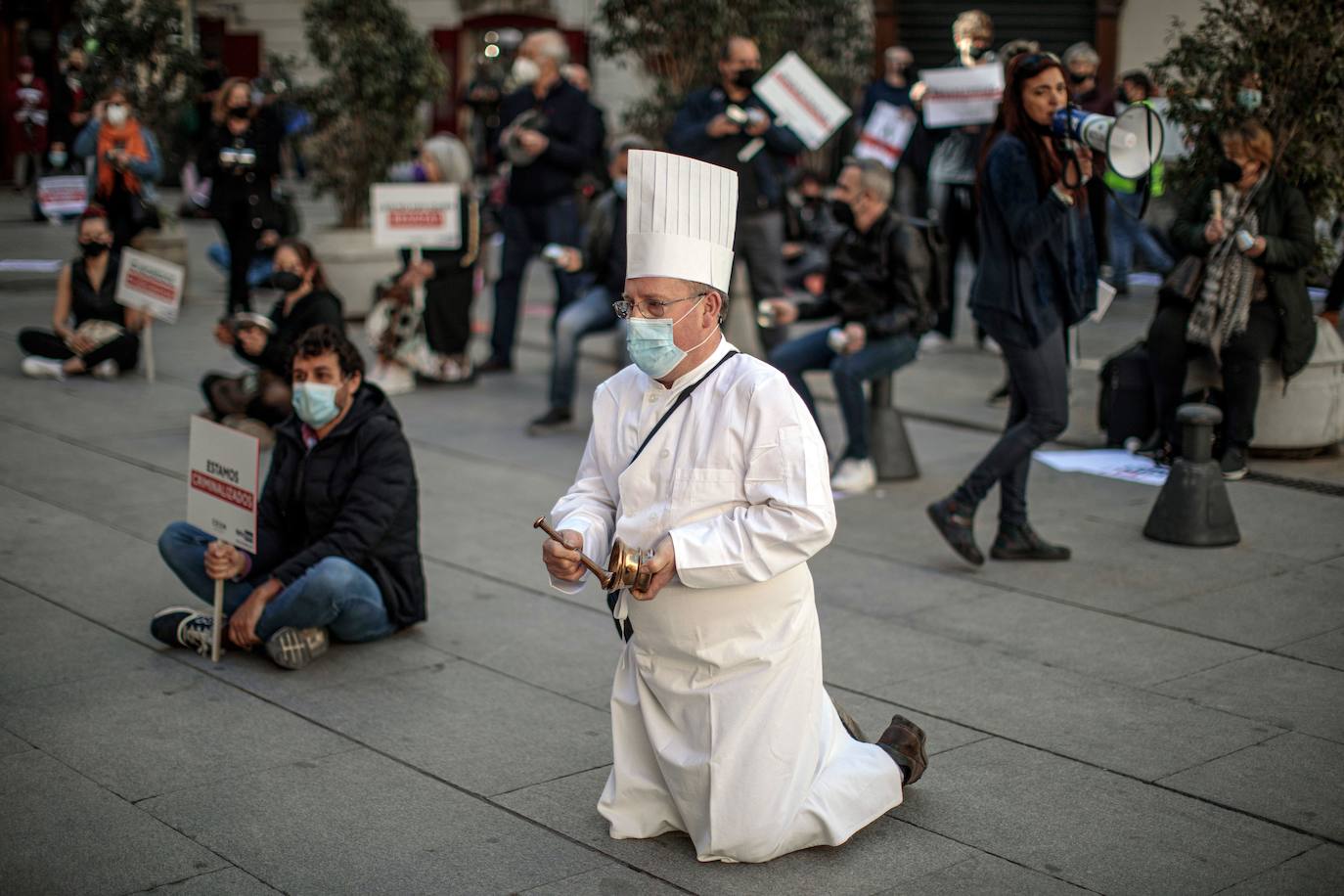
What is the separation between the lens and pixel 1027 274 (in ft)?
20.9

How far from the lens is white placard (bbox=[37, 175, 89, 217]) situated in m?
14.2

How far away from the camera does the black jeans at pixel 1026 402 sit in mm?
6461

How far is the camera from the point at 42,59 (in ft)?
88.8

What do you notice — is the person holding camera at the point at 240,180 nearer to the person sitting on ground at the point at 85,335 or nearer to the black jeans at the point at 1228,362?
the person sitting on ground at the point at 85,335

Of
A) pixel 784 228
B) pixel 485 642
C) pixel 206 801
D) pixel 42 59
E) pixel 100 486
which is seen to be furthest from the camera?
pixel 42 59

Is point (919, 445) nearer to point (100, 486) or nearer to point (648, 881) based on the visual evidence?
point (100, 486)

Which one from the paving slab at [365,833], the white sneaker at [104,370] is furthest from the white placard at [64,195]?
the paving slab at [365,833]

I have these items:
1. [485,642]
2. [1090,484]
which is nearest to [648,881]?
[485,642]

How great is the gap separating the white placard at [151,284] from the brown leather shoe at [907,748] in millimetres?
7008

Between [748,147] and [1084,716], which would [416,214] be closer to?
[748,147]

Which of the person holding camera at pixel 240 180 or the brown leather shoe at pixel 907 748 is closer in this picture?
the brown leather shoe at pixel 907 748

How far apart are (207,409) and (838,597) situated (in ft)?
15.3

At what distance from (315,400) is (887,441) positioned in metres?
3.71

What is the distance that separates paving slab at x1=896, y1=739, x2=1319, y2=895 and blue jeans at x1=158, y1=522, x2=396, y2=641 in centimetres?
208
